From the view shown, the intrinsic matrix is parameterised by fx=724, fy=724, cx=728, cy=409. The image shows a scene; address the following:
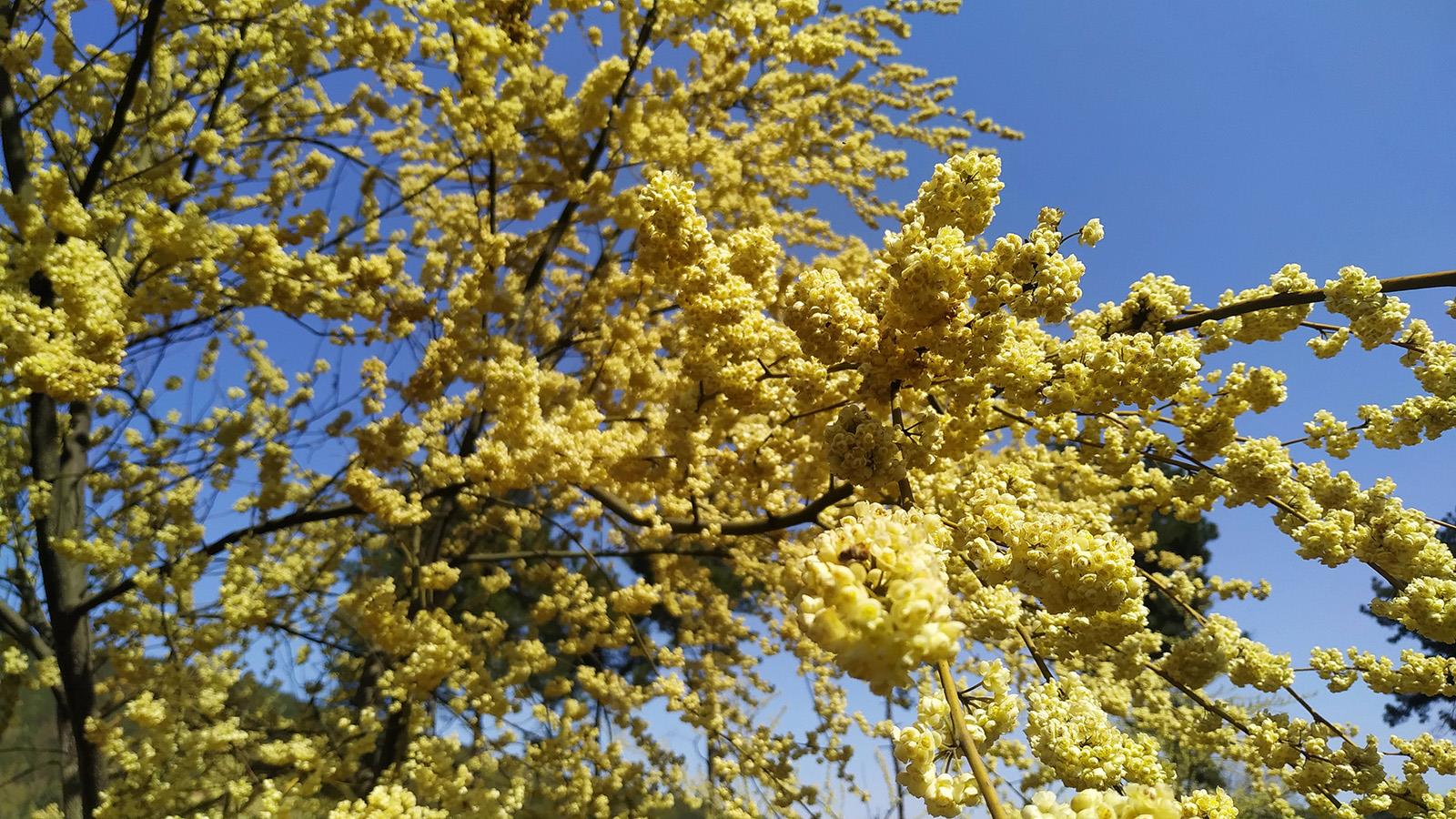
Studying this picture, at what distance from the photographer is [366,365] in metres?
5.08

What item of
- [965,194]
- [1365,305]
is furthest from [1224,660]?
[965,194]

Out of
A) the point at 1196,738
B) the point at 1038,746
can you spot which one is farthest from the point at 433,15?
the point at 1196,738

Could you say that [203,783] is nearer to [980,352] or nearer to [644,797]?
[644,797]

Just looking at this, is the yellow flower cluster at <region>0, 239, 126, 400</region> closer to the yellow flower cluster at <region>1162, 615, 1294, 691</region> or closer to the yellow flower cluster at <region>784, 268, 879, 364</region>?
the yellow flower cluster at <region>784, 268, 879, 364</region>

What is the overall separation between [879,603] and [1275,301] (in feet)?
5.99

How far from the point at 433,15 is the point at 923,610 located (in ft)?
12.7

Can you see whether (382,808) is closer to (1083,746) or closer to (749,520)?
(749,520)

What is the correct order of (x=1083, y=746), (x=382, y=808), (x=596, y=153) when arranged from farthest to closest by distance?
(x=596, y=153), (x=382, y=808), (x=1083, y=746)

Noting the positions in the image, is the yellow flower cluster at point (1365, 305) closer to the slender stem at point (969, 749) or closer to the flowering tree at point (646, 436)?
the flowering tree at point (646, 436)

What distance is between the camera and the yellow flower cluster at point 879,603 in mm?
1232

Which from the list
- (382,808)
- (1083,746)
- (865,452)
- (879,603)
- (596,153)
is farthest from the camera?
(596,153)

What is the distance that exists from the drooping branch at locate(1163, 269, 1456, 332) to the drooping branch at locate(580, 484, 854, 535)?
1.19 meters

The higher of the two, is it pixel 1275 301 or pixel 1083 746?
pixel 1275 301

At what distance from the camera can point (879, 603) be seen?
1.25 metres
